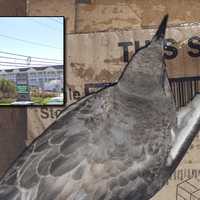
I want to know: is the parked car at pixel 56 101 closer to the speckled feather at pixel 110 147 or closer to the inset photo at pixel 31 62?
the inset photo at pixel 31 62

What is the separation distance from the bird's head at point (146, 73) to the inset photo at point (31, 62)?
0.25 metres

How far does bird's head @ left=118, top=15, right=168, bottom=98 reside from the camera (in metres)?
1.03

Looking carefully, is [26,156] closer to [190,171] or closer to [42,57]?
[42,57]

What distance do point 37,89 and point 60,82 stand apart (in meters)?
0.06

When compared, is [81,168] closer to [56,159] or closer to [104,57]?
[56,159]

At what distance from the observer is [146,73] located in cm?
103

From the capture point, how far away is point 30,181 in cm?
95

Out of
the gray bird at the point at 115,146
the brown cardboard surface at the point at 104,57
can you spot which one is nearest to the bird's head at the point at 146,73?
the gray bird at the point at 115,146

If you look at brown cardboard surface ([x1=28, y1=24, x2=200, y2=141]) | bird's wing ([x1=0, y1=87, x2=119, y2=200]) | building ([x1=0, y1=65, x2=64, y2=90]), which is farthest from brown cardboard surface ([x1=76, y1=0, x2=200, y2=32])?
bird's wing ([x1=0, y1=87, x2=119, y2=200])

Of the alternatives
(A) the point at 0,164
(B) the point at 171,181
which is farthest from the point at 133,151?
(A) the point at 0,164

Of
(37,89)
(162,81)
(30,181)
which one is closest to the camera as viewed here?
(30,181)

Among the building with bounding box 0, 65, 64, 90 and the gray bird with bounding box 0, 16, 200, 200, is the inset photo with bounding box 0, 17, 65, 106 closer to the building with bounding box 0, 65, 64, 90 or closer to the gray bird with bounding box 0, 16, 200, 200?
the building with bounding box 0, 65, 64, 90

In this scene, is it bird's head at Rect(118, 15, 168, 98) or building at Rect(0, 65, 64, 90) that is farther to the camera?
building at Rect(0, 65, 64, 90)

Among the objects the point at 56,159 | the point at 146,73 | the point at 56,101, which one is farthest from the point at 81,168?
the point at 56,101
